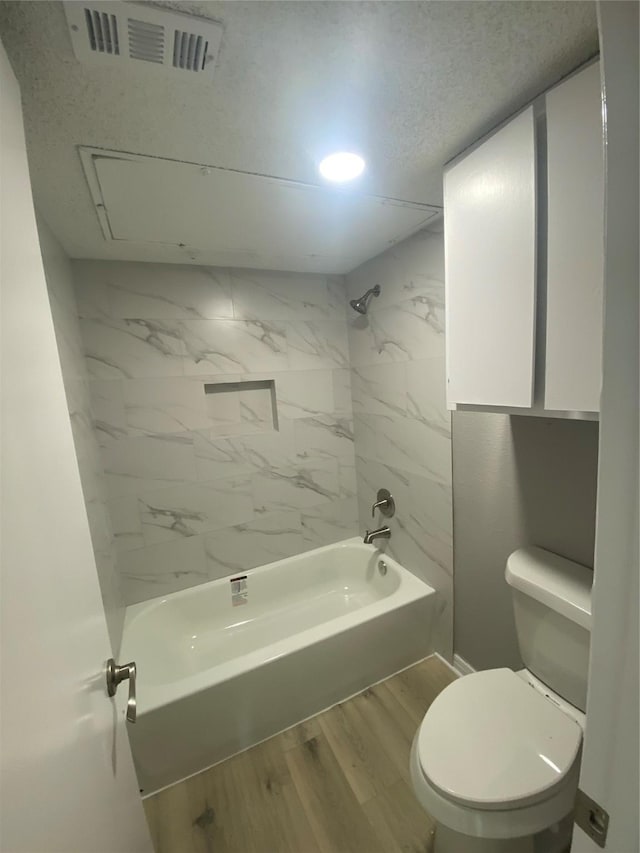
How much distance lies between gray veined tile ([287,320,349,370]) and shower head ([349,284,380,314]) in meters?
0.25

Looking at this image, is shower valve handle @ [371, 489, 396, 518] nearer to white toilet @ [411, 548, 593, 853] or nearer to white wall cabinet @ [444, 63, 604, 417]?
white toilet @ [411, 548, 593, 853]

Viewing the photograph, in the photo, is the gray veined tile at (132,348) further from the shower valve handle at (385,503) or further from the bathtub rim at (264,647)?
the shower valve handle at (385,503)

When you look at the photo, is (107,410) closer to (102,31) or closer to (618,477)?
(102,31)

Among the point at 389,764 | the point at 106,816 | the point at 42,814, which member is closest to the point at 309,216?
the point at 42,814

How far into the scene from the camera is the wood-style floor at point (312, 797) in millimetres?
1188

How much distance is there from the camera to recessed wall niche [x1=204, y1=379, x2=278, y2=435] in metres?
2.14

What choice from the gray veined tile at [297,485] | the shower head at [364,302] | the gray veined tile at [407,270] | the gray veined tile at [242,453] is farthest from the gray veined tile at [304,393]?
the gray veined tile at [407,270]

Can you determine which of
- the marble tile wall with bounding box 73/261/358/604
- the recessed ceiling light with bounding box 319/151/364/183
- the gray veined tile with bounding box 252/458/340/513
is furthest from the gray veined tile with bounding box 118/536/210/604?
the recessed ceiling light with bounding box 319/151/364/183

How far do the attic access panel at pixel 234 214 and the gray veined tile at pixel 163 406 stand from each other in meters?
0.70

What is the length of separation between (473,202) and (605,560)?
3.47 feet

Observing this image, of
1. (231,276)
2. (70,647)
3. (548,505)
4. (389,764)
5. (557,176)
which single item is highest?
(231,276)

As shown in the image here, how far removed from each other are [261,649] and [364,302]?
1920 mm

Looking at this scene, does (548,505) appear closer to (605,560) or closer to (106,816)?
(605,560)

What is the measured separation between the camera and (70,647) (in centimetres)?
56
